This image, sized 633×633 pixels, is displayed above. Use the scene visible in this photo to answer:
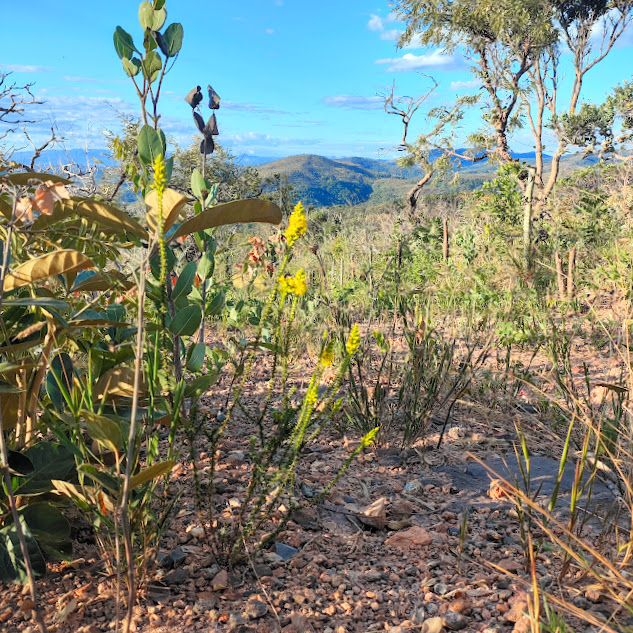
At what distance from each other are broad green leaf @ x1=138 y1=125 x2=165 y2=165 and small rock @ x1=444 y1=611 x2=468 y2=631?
123cm

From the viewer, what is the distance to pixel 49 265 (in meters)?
1.01

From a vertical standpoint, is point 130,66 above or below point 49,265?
above

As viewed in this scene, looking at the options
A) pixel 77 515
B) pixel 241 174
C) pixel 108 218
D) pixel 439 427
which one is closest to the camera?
pixel 108 218

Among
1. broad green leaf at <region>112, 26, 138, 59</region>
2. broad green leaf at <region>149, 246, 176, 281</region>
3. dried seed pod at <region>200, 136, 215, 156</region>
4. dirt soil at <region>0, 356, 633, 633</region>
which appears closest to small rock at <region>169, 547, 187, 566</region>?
dirt soil at <region>0, 356, 633, 633</region>

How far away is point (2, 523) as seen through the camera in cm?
122

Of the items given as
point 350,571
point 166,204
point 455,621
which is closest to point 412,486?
point 350,571

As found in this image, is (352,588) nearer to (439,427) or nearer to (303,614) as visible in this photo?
(303,614)

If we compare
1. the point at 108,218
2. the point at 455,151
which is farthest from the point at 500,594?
the point at 455,151

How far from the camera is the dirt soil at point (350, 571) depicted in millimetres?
1169

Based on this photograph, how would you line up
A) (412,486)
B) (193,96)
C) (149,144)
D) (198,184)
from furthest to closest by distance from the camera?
(412,486)
(193,96)
(198,184)
(149,144)

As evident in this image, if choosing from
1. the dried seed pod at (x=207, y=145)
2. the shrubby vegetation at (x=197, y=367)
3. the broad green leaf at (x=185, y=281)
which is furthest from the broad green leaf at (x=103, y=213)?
the dried seed pod at (x=207, y=145)

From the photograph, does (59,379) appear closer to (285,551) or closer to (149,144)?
(149,144)

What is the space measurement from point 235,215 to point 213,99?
705 millimetres

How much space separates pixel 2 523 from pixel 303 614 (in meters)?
0.70
